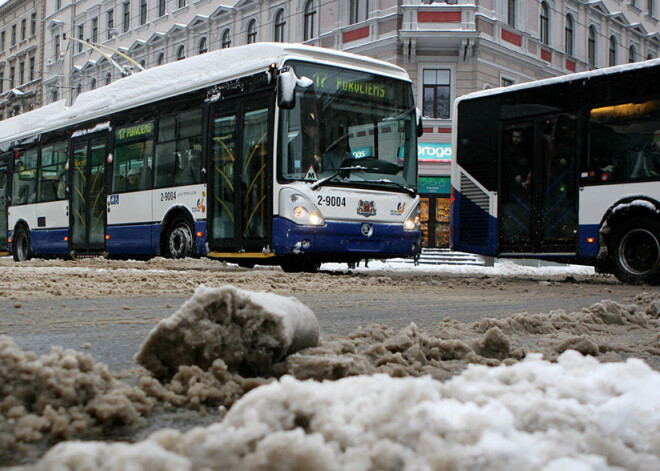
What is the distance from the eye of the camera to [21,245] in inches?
725

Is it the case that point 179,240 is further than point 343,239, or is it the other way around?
point 179,240

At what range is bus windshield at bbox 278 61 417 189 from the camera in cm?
1130

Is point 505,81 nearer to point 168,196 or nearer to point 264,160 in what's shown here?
point 168,196

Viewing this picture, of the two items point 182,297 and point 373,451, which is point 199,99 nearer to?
point 182,297

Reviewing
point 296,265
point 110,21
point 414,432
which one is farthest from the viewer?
point 110,21

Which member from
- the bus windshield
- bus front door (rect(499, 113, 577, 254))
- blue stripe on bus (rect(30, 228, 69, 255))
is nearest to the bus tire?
blue stripe on bus (rect(30, 228, 69, 255))

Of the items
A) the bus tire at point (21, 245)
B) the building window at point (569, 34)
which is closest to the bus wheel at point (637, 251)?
the bus tire at point (21, 245)

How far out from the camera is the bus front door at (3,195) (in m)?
19.4

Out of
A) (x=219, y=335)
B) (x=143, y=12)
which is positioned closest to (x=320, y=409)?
(x=219, y=335)

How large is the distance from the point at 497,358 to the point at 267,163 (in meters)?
8.42

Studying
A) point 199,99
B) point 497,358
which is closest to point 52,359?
point 497,358

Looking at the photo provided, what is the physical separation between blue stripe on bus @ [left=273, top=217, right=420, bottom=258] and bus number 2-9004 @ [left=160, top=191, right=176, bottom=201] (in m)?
2.79

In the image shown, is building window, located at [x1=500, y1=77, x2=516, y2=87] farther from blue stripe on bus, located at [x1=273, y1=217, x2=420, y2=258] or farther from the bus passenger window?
blue stripe on bus, located at [x1=273, y1=217, x2=420, y2=258]

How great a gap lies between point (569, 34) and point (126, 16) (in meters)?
22.8
